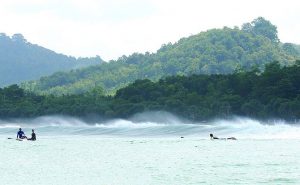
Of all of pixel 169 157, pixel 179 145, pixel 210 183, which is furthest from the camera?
pixel 179 145

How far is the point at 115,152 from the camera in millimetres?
50156

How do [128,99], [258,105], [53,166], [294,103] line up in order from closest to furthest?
[53,166] → [294,103] → [258,105] → [128,99]

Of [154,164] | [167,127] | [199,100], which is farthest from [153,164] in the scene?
[199,100]

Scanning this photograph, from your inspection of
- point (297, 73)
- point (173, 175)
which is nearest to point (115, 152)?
point (173, 175)

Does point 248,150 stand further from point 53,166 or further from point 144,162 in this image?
point 53,166

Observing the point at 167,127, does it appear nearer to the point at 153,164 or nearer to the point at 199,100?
the point at 199,100

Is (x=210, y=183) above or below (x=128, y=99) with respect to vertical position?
below

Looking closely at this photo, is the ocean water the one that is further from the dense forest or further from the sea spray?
the dense forest

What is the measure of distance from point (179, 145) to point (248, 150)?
8393mm

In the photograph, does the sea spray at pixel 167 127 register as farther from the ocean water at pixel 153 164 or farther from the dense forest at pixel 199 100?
the ocean water at pixel 153 164

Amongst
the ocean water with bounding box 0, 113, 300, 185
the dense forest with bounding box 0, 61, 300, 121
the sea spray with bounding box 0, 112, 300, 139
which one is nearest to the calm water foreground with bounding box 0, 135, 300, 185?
the ocean water with bounding box 0, 113, 300, 185

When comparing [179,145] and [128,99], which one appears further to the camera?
[128,99]

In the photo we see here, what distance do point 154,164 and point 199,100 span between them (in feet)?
220

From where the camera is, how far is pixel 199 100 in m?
107
